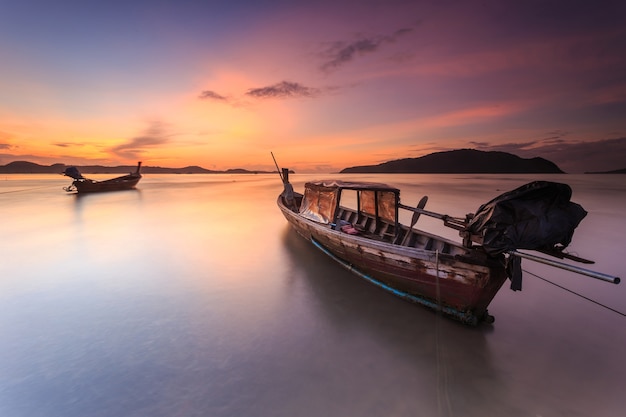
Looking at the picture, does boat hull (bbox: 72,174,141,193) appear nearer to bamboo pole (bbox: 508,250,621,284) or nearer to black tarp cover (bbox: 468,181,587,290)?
black tarp cover (bbox: 468,181,587,290)

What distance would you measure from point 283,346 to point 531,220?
15.5ft

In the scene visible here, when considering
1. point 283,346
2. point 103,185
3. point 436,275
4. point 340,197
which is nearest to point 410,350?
point 436,275

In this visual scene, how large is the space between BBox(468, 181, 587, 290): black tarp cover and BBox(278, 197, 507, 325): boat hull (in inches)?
14.2

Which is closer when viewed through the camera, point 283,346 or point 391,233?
point 283,346

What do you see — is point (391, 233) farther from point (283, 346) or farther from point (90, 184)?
point (90, 184)

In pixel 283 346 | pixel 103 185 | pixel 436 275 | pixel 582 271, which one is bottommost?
pixel 283 346

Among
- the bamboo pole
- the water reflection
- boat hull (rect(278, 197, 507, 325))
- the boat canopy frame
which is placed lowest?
the water reflection

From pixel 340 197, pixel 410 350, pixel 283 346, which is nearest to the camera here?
pixel 410 350

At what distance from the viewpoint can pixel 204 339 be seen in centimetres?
538

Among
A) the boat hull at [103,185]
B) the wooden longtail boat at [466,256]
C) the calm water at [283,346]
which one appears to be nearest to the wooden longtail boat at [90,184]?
the boat hull at [103,185]

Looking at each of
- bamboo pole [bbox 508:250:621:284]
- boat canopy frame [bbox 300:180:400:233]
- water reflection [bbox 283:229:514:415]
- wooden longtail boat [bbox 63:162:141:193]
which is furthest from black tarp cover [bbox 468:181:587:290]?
wooden longtail boat [bbox 63:162:141:193]

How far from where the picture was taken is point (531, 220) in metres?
4.59

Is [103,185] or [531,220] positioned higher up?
[531,220]

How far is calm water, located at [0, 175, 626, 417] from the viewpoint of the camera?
391 cm
